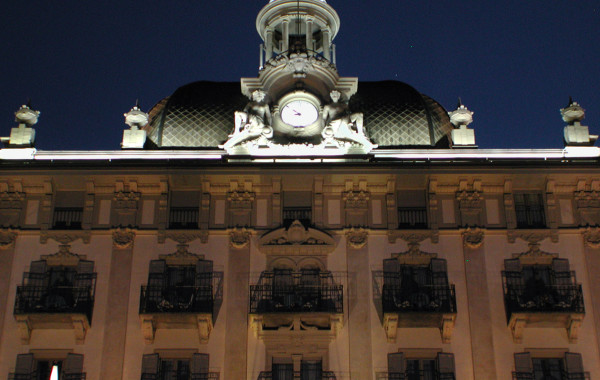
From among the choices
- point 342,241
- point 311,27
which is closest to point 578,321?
point 342,241

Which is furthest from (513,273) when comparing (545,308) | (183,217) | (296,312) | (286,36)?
(286,36)

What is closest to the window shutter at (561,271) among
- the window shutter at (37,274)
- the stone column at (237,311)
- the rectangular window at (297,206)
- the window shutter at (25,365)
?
the rectangular window at (297,206)

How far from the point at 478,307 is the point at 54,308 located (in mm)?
13431

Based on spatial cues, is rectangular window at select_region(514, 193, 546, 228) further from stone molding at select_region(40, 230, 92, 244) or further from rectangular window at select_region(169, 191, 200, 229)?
stone molding at select_region(40, 230, 92, 244)

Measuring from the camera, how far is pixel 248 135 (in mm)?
33000

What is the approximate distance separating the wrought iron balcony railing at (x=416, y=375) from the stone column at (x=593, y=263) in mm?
4986

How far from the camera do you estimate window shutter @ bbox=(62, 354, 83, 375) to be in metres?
28.9

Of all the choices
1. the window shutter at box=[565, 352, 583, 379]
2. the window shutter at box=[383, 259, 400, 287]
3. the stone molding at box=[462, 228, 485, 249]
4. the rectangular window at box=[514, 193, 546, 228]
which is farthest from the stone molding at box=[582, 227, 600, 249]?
the window shutter at box=[383, 259, 400, 287]

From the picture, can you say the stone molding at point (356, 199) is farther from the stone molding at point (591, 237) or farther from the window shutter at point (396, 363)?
the stone molding at point (591, 237)

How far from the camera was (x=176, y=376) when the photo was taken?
2891 centimetres

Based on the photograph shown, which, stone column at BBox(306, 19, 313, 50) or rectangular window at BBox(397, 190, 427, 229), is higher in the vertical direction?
stone column at BBox(306, 19, 313, 50)

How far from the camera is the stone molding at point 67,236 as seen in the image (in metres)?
31.0

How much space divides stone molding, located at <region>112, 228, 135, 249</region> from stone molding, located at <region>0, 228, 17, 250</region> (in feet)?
10.9

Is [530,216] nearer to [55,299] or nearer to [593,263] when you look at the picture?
[593,263]
